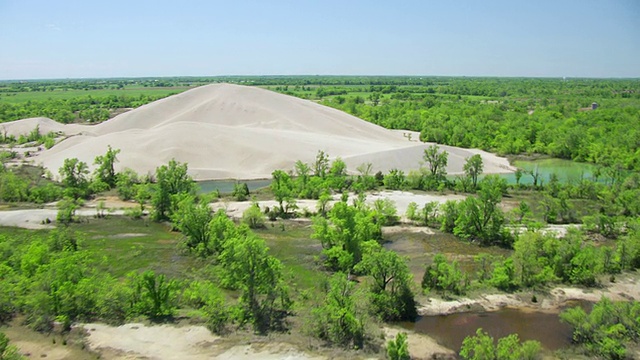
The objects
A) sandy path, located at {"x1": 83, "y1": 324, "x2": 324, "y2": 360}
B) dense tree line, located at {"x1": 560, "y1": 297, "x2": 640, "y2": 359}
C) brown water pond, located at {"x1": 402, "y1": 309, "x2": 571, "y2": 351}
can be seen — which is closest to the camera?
sandy path, located at {"x1": 83, "y1": 324, "x2": 324, "y2": 360}

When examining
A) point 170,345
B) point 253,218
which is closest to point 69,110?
point 253,218

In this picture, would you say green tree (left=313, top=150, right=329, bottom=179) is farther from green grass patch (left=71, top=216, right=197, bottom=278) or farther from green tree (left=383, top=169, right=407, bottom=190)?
green grass patch (left=71, top=216, right=197, bottom=278)

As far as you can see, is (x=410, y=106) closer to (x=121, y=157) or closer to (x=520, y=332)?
(x=121, y=157)

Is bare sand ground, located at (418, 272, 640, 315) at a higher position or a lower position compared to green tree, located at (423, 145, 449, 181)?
lower

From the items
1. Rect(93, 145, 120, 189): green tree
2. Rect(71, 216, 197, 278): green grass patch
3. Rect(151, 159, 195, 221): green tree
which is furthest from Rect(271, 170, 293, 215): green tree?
Rect(93, 145, 120, 189): green tree

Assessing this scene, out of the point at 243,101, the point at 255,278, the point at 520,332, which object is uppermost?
the point at 243,101

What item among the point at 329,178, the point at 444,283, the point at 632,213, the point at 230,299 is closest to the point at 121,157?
the point at 329,178

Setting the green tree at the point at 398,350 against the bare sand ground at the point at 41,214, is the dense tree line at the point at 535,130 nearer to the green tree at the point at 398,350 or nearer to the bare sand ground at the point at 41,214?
the green tree at the point at 398,350

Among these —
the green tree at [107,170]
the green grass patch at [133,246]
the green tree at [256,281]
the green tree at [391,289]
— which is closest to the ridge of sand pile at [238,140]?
the green tree at [107,170]
